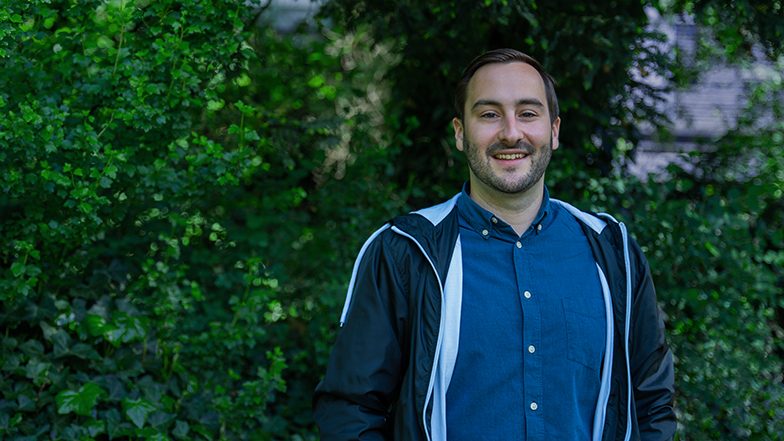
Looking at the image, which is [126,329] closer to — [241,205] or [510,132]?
[241,205]

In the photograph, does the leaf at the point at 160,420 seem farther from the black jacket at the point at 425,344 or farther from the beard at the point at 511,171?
the beard at the point at 511,171

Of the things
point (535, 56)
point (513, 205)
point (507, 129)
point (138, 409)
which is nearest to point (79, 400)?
point (138, 409)

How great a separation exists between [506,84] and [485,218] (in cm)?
50

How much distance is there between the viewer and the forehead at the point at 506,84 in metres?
2.02

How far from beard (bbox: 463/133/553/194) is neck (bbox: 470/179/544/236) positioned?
36mm

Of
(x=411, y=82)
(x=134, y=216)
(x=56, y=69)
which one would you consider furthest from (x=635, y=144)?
(x=56, y=69)

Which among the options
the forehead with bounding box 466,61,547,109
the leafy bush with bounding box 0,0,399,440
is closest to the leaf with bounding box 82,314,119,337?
the leafy bush with bounding box 0,0,399,440

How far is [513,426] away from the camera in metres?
1.75

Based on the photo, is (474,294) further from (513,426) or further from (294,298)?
(294,298)

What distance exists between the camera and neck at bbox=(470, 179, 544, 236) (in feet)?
6.56

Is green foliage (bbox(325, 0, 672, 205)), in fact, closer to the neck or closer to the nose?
the nose

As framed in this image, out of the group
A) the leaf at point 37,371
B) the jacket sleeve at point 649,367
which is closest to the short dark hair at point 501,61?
the jacket sleeve at point 649,367

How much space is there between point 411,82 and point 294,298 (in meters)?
1.93

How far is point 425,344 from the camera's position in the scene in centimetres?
176
